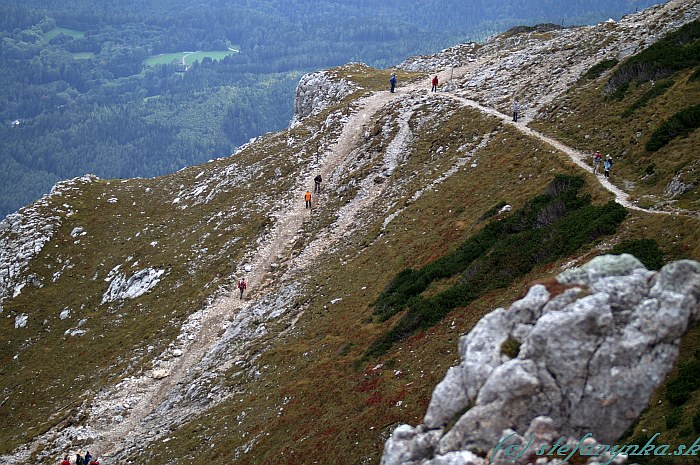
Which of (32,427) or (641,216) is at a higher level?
(641,216)

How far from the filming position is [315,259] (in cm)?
5972

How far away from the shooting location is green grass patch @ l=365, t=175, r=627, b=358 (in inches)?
1346

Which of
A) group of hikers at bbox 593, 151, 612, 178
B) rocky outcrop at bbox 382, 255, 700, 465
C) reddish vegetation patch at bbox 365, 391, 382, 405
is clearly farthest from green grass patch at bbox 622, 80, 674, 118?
rocky outcrop at bbox 382, 255, 700, 465

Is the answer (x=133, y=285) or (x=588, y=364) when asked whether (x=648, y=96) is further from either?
(x=133, y=285)

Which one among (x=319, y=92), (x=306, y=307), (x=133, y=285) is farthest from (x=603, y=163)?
(x=319, y=92)

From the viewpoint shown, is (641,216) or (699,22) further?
(699,22)

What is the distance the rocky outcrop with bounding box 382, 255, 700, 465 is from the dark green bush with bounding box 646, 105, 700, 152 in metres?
24.1

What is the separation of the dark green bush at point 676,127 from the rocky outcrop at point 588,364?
949 inches

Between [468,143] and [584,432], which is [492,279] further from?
[468,143]

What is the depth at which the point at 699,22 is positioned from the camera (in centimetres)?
5581

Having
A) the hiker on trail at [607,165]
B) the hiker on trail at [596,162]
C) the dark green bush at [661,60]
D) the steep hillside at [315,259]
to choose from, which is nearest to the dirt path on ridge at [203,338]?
the steep hillside at [315,259]

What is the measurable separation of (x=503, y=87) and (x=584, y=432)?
62.9 meters

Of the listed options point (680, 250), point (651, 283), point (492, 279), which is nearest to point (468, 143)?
point (492, 279)

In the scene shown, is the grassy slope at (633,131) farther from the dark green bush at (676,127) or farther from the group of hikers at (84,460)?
the group of hikers at (84,460)
